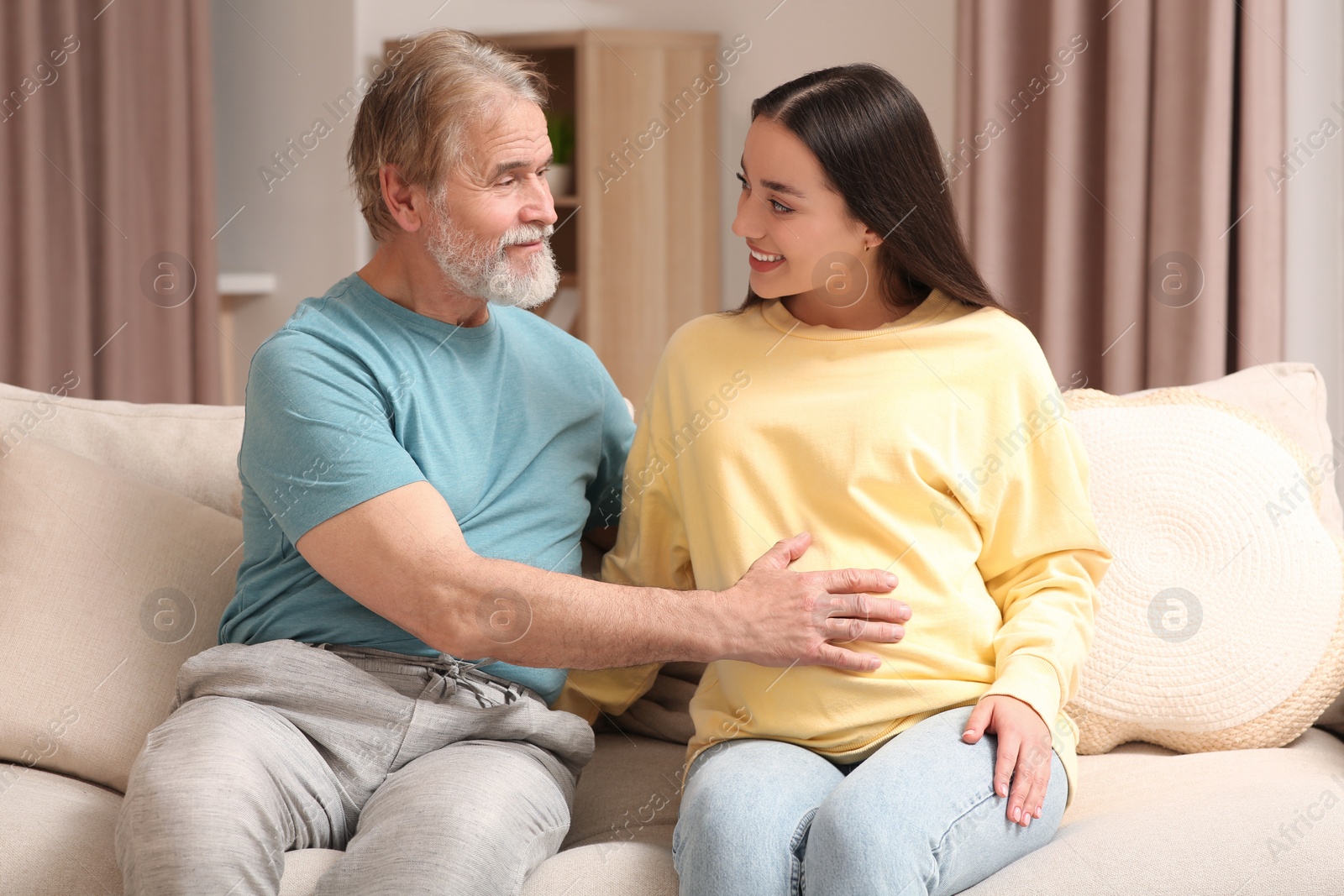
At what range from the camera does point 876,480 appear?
1.27 metres

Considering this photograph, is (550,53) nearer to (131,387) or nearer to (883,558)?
(131,387)

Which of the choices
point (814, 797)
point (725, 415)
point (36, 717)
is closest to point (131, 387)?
point (36, 717)

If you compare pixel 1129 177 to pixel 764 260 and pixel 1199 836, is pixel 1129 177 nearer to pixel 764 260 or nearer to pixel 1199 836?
pixel 764 260

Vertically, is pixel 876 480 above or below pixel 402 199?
below

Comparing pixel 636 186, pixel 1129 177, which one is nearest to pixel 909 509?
pixel 1129 177

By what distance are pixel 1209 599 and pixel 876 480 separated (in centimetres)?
49

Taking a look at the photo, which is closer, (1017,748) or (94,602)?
(1017,748)

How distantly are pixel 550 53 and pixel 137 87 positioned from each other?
121 cm

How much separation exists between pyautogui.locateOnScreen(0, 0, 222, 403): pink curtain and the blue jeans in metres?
2.66

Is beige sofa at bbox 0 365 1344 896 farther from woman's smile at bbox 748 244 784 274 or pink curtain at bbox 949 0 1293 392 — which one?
pink curtain at bbox 949 0 1293 392

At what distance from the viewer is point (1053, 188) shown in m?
2.53

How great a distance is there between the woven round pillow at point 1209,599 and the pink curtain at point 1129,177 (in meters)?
1.00

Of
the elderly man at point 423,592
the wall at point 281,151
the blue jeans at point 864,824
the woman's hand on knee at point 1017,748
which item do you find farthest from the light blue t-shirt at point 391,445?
the wall at point 281,151

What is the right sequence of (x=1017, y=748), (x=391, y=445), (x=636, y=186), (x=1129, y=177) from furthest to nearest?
(x=636, y=186) → (x=1129, y=177) → (x=391, y=445) → (x=1017, y=748)
